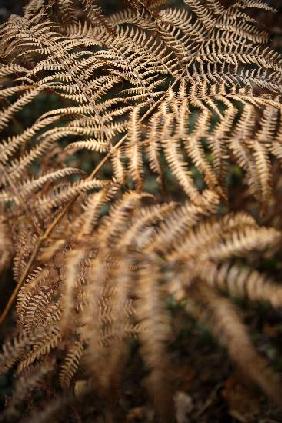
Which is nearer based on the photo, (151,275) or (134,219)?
(151,275)

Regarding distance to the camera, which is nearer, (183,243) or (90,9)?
(183,243)

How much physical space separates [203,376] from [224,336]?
7.49ft

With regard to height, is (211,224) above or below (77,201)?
above

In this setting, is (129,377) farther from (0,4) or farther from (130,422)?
(0,4)

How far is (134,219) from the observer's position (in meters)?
1.07

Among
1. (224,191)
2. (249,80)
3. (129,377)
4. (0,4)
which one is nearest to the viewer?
(224,191)

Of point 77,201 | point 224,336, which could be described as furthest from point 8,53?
point 224,336

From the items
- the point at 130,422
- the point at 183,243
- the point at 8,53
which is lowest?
the point at 130,422

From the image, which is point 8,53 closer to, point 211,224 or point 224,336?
point 211,224

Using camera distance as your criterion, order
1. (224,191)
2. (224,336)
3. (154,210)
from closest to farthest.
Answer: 1. (224,336)
2. (154,210)
3. (224,191)

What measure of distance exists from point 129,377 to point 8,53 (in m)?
2.23

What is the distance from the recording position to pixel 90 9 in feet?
5.82

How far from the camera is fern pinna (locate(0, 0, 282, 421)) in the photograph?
86 centimetres

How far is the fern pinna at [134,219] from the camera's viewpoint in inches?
33.8
